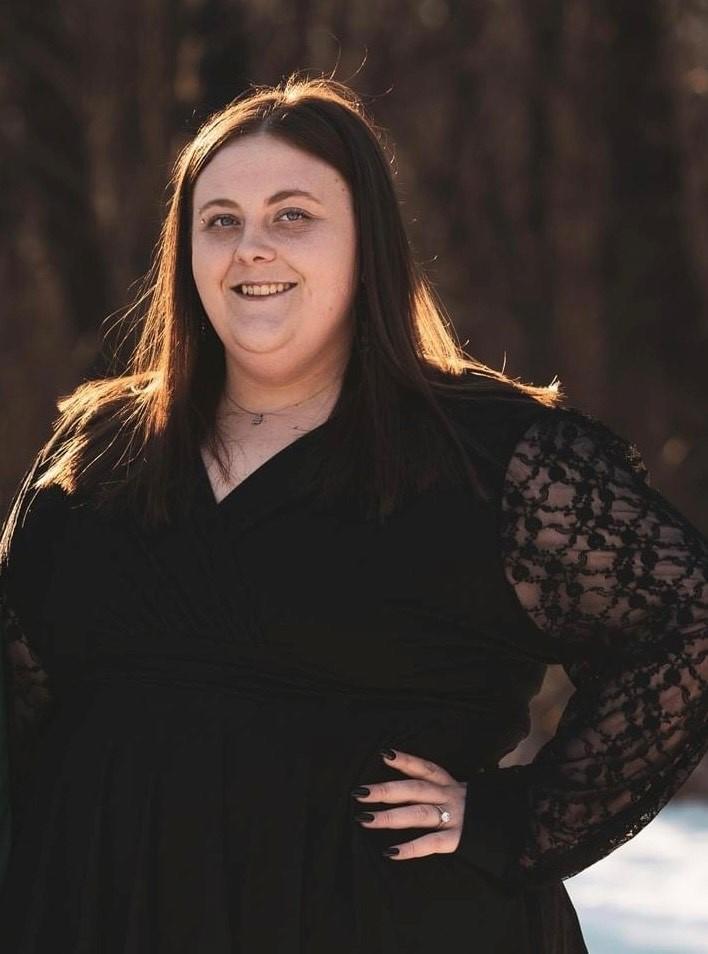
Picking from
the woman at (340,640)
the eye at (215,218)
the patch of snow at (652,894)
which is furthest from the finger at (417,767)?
the patch of snow at (652,894)

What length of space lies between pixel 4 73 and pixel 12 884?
5.37 meters

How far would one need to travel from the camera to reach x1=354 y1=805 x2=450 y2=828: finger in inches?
112

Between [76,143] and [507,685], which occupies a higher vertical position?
[76,143]

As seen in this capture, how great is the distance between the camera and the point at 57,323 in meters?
7.79

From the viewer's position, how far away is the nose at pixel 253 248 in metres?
2.97

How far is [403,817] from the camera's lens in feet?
9.35

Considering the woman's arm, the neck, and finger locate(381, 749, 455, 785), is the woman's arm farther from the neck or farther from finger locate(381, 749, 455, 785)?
finger locate(381, 749, 455, 785)

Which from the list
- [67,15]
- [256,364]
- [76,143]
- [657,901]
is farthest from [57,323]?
[256,364]

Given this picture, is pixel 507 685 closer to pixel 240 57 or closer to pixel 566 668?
pixel 566 668

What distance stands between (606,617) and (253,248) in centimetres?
78

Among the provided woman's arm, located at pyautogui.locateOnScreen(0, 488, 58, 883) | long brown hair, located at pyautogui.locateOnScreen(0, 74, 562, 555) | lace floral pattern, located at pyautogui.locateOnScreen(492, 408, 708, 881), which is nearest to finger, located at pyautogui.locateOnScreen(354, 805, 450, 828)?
lace floral pattern, located at pyautogui.locateOnScreen(492, 408, 708, 881)

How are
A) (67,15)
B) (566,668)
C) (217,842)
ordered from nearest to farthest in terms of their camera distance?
(217,842) → (566,668) → (67,15)

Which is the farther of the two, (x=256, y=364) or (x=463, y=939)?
(x=256, y=364)

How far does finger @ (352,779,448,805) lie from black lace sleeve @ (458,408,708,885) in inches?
3.4
